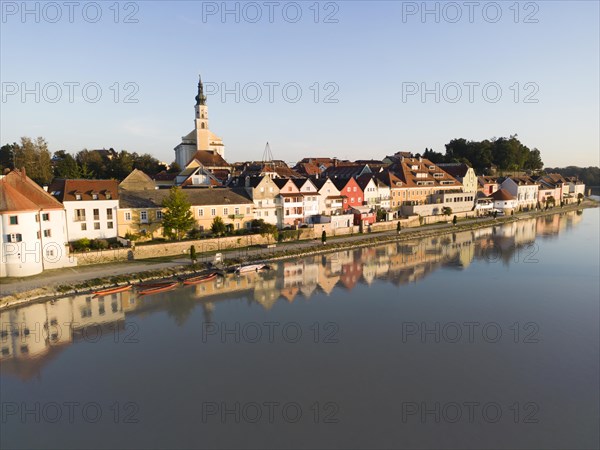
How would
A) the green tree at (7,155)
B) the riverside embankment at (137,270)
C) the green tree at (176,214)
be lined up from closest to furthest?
1. the riverside embankment at (137,270)
2. the green tree at (176,214)
3. the green tree at (7,155)

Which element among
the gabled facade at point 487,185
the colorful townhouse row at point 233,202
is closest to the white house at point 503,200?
the colorful townhouse row at point 233,202

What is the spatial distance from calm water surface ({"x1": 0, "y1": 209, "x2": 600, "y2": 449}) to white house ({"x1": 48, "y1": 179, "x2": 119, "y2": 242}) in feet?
27.9

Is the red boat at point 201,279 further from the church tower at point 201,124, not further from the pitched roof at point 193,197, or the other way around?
the church tower at point 201,124

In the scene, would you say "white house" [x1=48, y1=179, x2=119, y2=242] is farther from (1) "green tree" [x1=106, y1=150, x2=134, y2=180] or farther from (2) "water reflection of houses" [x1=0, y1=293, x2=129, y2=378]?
(1) "green tree" [x1=106, y1=150, x2=134, y2=180]

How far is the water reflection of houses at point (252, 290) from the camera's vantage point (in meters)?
16.7

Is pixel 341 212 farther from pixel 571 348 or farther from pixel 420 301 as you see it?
pixel 571 348

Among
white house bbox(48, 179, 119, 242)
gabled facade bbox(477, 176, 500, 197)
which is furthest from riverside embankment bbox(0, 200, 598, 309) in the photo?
gabled facade bbox(477, 176, 500, 197)

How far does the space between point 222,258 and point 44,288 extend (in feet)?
35.1

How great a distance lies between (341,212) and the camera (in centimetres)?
4050

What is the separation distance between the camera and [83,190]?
28344 millimetres

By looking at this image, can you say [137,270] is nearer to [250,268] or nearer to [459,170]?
[250,268]

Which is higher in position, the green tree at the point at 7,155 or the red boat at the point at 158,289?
the green tree at the point at 7,155

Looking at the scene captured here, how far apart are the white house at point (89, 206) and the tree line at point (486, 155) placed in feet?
220

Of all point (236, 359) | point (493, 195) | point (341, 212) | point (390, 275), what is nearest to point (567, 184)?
point (493, 195)
